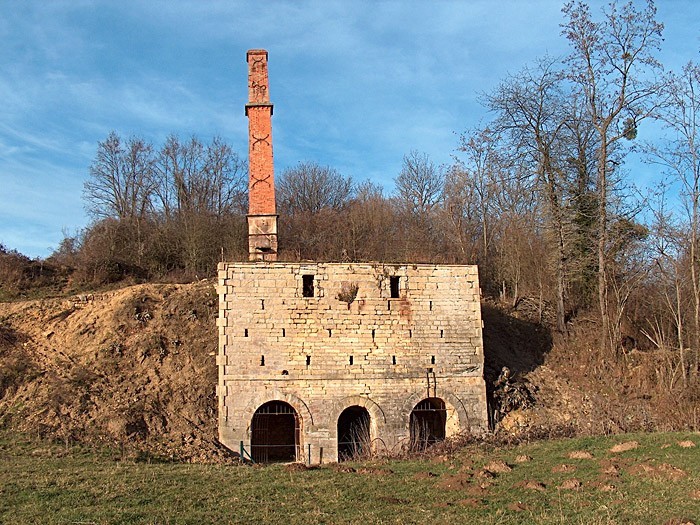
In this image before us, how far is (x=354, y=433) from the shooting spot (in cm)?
1759

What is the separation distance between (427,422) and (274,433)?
414 cm

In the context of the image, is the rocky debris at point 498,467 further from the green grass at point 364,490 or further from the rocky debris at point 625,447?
the rocky debris at point 625,447

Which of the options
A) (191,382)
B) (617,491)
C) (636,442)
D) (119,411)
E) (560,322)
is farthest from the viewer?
(560,322)

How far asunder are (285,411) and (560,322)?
9944mm

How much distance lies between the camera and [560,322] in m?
22.4

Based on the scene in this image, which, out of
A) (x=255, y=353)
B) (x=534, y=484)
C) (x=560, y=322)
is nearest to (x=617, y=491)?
(x=534, y=484)

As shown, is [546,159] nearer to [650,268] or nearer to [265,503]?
[650,268]

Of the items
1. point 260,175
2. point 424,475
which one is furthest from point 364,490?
point 260,175

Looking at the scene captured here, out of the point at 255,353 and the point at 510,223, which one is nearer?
the point at 255,353

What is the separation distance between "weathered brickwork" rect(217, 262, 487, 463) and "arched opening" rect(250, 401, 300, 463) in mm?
553

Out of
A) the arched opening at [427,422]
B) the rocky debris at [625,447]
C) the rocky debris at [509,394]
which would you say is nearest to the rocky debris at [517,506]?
the rocky debris at [625,447]

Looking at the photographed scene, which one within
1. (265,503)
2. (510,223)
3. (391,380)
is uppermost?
(510,223)

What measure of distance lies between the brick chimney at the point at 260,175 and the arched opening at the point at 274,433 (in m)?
4.12

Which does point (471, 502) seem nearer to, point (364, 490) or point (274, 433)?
point (364, 490)
